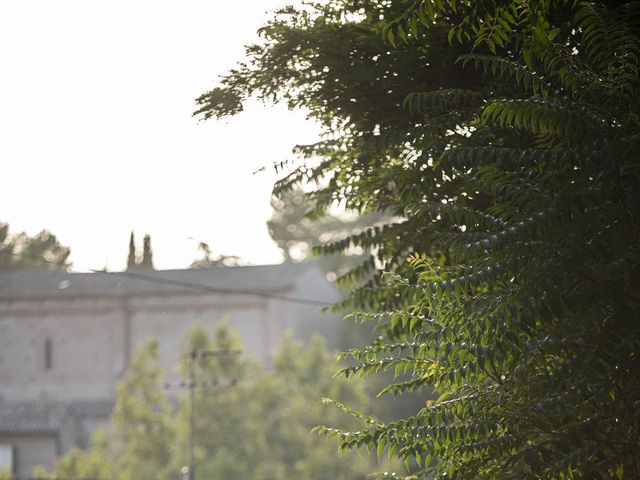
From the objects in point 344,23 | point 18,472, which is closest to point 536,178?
point 344,23

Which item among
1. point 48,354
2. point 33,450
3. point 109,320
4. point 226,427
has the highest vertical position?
point 109,320

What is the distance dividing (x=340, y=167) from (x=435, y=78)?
5.36ft

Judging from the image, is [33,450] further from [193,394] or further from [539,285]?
[539,285]

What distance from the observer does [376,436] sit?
800 centimetres

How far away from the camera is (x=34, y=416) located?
2242 inches

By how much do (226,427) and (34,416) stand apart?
1660 centimetres

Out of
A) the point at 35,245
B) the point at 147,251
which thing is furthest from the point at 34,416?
the point at 147,251

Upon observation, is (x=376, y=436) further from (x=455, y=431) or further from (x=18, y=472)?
(x=18, y=472)

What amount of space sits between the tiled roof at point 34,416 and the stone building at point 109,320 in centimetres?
36

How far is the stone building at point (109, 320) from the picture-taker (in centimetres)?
6159

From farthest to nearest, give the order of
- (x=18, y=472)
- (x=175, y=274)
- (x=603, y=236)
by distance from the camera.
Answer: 1. (x=175, y=274)
2. (x=18, y=472)
3. (x=603, y=236)

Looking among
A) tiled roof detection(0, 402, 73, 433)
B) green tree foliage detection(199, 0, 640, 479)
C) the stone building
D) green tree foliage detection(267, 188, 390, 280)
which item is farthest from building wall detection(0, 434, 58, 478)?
green tree foliage detection(199, 0, 640, 479)

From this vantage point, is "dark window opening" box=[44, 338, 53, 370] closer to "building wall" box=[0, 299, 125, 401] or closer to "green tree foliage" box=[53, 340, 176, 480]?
"building wall" box=[0, 299, 125, 401]

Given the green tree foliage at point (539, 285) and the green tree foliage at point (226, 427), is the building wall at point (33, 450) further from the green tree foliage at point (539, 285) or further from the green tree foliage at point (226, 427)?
the green tree foliage at point (539, 285)
